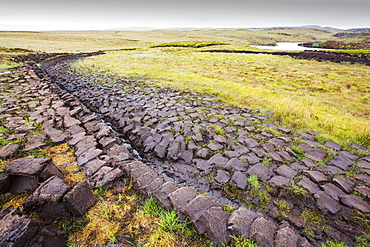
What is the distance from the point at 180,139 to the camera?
5.82 m

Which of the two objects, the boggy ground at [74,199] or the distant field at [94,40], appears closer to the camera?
the boggy ground at [74,199]

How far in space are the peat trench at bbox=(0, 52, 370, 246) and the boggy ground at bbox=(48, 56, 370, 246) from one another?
0.02 m

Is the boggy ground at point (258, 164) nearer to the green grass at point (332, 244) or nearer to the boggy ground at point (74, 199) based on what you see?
the green grass at point (332, 244)

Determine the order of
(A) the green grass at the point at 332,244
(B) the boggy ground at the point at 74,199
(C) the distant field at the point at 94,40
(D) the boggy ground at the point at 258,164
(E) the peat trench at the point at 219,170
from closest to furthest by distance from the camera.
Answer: (B) the boggy ground at the point at 74,199, (A) the green grass at the point at 332,244, (E) the peat trench at the point at 219,170, (D) the boggy ground at the point at 258,164, (C) the distant field at the point at 94,40

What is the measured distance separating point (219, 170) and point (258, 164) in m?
1.01

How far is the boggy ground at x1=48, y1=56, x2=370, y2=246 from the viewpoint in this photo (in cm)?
343

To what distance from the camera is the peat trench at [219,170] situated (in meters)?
3.01

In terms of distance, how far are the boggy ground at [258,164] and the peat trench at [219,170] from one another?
0.8 inches

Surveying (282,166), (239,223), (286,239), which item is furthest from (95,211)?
(282,166)

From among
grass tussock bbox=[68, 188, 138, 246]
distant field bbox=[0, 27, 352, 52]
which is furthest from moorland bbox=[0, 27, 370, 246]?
distant field bbox=[0, 27, 352, 52]

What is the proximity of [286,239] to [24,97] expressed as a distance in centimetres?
1148

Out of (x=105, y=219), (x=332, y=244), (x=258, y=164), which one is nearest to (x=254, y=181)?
(x=258, y=164)

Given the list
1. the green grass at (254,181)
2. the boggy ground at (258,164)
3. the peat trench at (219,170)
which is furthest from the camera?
the green grass at (254,181)

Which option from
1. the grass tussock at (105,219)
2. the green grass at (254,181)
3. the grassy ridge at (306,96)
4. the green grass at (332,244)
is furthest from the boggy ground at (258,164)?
the grass tussock at (105,219)
